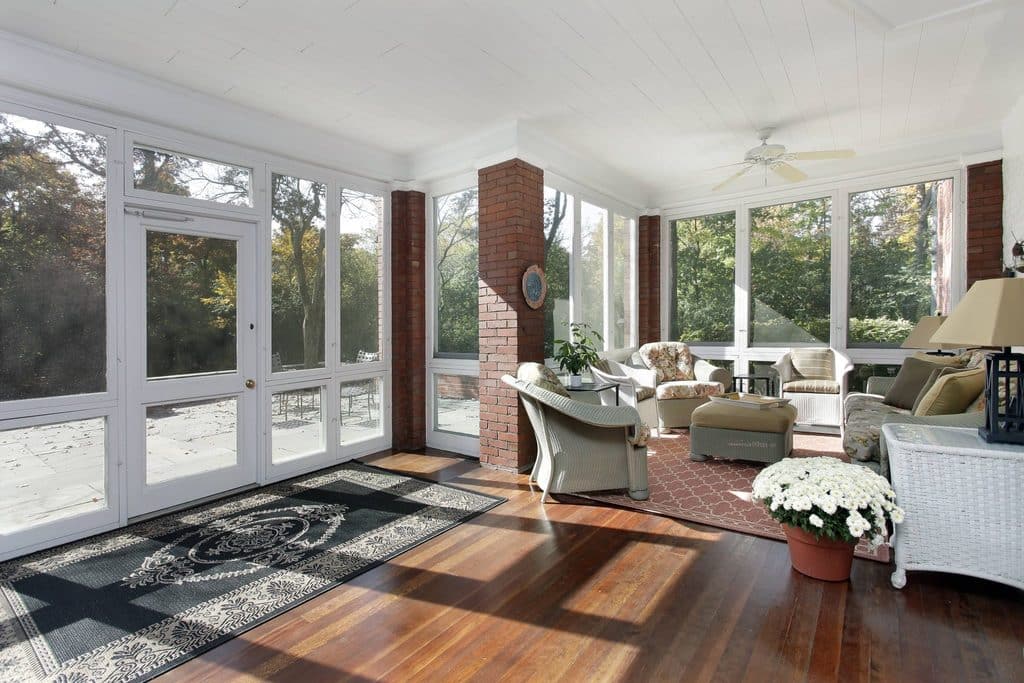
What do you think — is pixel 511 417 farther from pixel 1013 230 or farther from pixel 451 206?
pixel 1013 230

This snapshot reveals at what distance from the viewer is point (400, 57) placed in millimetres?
3102

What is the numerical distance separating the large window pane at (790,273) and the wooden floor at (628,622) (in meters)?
3.58

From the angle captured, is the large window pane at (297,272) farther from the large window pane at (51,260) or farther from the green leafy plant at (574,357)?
the green leafy plant at (574,357)

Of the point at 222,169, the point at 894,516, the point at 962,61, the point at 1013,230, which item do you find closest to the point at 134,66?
the point at 222,169

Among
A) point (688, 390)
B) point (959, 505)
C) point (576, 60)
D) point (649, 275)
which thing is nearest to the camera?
point (959, 505)

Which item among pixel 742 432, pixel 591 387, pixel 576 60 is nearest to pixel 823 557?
pixel 742 432

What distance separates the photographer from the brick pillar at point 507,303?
4.25 metres

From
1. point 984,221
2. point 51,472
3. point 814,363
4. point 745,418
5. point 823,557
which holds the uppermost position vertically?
point 984,221

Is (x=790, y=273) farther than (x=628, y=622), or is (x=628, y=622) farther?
(x=790, y=273)

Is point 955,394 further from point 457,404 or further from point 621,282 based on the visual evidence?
point 457,404

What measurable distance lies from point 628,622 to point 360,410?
3376 millimetres

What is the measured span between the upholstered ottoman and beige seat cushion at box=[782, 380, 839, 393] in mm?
1216

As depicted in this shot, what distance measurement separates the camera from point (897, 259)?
5188mm

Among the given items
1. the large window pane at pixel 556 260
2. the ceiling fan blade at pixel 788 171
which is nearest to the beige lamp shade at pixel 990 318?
the ceiling fan blade at pixel 788 171
